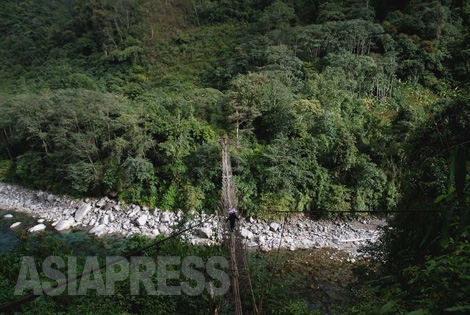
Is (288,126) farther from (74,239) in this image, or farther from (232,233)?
(74,239)

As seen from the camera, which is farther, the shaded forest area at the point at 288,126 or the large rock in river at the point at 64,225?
the large rock in river at the point at 64,225

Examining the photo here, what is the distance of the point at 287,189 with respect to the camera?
6.77 m

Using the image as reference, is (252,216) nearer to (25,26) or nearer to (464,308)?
(464,308)

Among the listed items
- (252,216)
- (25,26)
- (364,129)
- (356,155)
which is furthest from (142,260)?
(25,26)

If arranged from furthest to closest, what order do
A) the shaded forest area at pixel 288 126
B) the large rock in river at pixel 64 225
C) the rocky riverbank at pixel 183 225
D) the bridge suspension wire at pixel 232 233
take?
the large rock in river at pixel 64 225, the shaded forest area at pixel 288 126, the rocky riverbank at pixel 183 225, the bridge suspension wire at pixel 232 233

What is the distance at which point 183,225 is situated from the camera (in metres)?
6.79

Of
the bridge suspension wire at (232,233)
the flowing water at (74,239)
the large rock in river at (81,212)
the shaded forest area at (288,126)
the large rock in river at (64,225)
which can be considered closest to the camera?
the bridge suspension wire at (232,233)

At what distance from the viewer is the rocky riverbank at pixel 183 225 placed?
241 inches

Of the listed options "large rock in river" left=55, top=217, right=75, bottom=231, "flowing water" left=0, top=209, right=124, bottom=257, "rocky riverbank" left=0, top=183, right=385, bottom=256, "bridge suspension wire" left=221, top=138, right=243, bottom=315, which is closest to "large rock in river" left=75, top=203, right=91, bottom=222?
"rocky riverbank" left=0, top=183, right=385, bottom=256

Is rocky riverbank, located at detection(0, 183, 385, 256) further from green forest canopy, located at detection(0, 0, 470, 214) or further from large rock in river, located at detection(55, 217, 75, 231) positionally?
green forest canopy, located at detection(0, 0, 470, 214)

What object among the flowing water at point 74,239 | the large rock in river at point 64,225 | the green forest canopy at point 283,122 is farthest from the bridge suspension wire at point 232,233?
the large rock in river at point 64,225

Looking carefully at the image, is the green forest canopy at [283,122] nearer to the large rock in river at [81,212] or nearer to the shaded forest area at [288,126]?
the shaded forest area at [288,126]

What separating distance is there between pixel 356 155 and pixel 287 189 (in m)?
2.49

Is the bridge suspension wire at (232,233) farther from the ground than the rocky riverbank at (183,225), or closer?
farther from the ground
